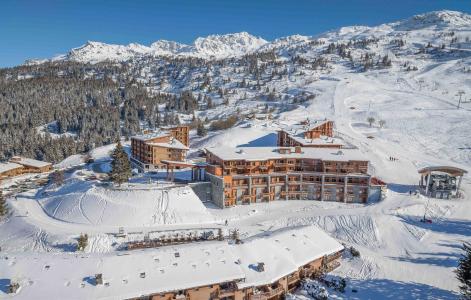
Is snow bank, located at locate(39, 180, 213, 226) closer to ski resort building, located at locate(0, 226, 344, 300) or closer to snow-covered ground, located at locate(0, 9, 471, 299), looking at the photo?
snow-covered ground, located at locate(0, 9, 471, 299)

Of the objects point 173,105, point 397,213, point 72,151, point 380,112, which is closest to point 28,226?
point 397,213

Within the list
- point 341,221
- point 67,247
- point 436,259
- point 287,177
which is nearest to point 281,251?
point 341,221

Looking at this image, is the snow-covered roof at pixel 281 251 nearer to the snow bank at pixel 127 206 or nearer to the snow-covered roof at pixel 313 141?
the snow bank at pixel 127 206

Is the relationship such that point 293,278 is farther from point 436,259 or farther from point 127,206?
point 127,206

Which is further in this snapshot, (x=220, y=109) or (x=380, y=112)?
(x=220, y=109)

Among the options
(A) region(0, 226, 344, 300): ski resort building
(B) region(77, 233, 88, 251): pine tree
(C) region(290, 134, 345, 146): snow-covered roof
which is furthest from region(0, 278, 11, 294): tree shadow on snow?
(C) region(290, 134, 345, 146): snow-covered roof

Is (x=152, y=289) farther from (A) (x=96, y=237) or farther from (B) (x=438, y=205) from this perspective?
(B) (x=438, y=205)

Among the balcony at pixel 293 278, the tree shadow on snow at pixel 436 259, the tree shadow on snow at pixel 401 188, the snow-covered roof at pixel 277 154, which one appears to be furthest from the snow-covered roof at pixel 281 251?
the tree shadow on snow at pixel 401 188
